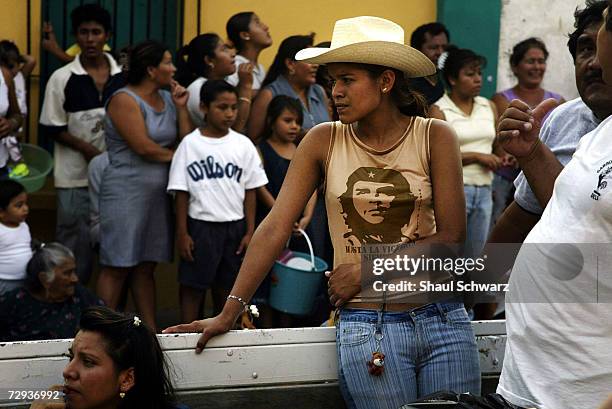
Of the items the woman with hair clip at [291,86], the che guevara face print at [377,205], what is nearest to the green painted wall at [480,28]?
the woman with hair clip at [291,86]

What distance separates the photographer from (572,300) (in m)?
2.95

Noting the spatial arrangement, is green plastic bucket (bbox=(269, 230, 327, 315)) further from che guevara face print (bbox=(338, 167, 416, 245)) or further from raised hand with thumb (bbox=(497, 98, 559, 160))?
raised hand with thumb (bbox=(497, 98, 559, 160))

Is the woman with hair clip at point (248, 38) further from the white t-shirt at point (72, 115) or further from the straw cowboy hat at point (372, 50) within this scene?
the straw cowboy hat at point (372, 50)

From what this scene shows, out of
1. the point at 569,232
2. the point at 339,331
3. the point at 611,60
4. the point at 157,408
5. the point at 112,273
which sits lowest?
the point at 112,273

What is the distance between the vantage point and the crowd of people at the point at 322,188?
3119 mm

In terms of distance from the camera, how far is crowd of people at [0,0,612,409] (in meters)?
3.12

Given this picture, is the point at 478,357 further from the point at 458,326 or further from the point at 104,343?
the point at 104,343

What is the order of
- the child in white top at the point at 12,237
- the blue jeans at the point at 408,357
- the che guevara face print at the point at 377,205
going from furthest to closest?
the child in white top at the point at 12,237 → the che guevara face print at the point at 377,205 → the blue jeans at the point at 408,357

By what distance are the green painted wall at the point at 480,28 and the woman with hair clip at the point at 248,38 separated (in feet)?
5.33

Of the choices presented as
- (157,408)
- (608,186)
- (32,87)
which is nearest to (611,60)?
(608,186)

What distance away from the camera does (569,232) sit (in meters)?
2.96

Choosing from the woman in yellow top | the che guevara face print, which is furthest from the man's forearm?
the woman in yellow top

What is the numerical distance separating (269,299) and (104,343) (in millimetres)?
2855

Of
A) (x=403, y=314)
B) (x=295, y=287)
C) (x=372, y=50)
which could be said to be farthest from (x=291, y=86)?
(x=403, y=314)
